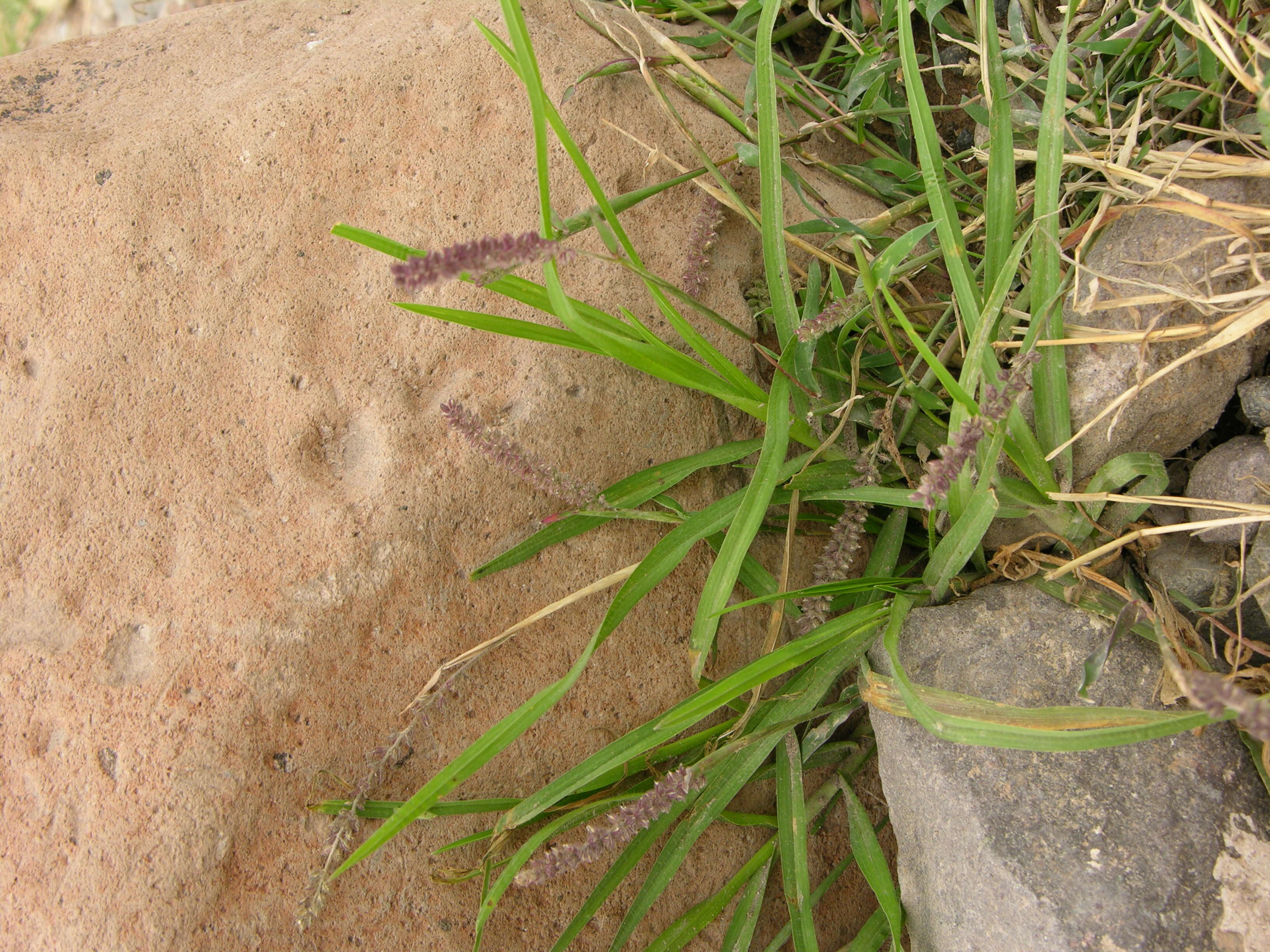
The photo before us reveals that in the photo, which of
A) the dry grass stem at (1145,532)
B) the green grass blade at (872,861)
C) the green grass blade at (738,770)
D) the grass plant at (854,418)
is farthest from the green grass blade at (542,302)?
the green grass blade at (872,861)

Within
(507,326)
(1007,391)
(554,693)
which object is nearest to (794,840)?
(554,693)

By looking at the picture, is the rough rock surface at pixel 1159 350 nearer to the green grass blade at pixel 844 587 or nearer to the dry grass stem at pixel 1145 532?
the dry grass stem at pixel 1145 532

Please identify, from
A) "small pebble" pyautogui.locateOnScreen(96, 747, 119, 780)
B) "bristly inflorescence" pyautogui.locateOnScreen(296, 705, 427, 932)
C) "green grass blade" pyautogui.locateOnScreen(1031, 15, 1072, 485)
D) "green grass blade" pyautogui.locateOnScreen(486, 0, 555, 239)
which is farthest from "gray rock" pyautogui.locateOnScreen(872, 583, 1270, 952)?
"small pebble" pyautogui.locateOnScreen(96, 747, 119, 780)

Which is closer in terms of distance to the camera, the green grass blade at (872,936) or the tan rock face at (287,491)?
the tan rock face at (287,491)

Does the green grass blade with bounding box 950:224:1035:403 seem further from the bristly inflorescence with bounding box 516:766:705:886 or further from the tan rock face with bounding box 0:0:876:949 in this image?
the bristly inflorescence with bounding box 516:766:705:886

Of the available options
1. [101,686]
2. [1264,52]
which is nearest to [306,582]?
[101,686]

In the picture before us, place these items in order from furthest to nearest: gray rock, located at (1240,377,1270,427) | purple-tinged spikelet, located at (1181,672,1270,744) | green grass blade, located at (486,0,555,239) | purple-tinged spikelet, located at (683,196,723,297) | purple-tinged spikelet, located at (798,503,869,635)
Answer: purple-tinged spikelet, located at (683,196,723,297) < purple-tinged spikelet, located at (798,503,869,635) < gray rock, located at (1240,377,1270,427) < green grass blade, located at (486,0,555,239) < purple-tinged spikelet, located at (1181,672,1270,744)

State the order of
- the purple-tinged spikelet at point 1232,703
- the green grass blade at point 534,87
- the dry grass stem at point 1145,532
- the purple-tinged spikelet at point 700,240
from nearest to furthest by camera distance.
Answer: the purple-tinged spikelet at point 1232,703 < the green grass blade at point 534,87 < the dry grass stem at point 1145,532 < the purple-tinged spikelet at point 700,240
